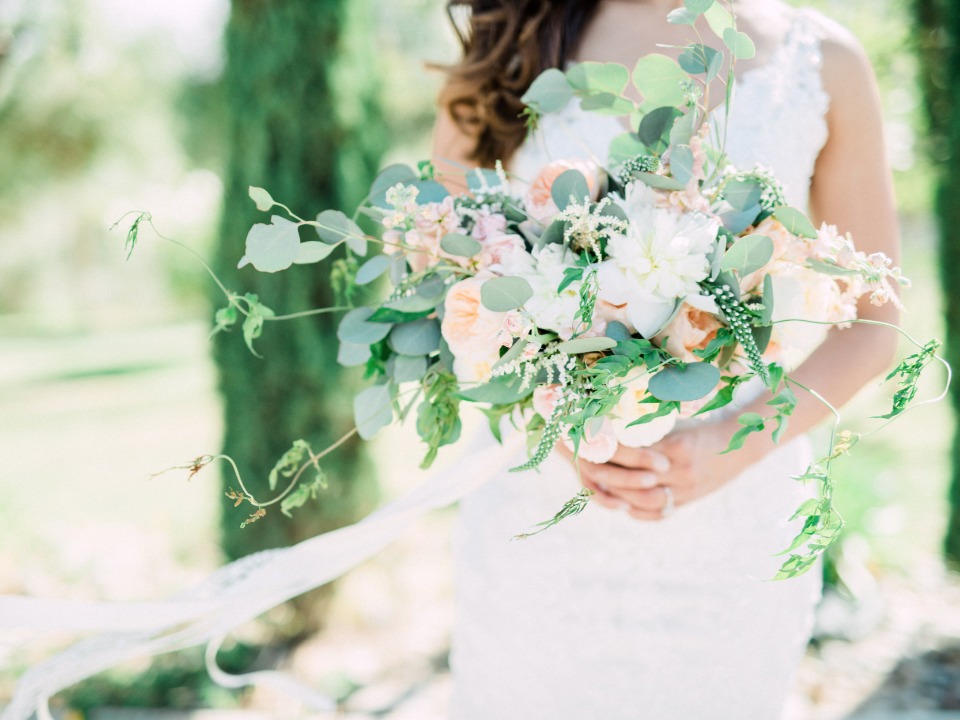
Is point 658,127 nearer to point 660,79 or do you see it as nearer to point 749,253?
point 660,79

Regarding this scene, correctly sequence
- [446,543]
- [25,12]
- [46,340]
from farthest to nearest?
[46,340]
[25,12]
[446,543]

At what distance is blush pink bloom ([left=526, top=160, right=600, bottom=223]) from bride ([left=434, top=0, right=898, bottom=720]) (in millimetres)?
418

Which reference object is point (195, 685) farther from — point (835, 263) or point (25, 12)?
point (25, 12)

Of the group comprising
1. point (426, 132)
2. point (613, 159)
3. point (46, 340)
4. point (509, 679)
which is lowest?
point (46, 340)

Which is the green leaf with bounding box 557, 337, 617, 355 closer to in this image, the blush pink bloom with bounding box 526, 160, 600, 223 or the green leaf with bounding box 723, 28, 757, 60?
the blush pink bloom with bounding box 526, 160, 600, 223

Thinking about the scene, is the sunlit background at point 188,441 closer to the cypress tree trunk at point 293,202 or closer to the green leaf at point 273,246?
the cypress tree trunk at point 293,202

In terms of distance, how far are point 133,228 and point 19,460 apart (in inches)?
356

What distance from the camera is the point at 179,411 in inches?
422

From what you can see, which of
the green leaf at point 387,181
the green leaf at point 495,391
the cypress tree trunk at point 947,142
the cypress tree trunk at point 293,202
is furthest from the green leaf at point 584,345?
the cypress tree trunk at point 947,142

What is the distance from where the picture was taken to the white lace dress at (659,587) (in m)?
1.72

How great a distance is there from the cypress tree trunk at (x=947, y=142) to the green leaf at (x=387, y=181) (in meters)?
3.41

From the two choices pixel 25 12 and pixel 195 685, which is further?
pixel 25 12

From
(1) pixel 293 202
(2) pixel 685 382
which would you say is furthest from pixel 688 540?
(1) pixel 293 202

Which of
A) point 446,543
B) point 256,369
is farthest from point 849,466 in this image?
point 256,369
